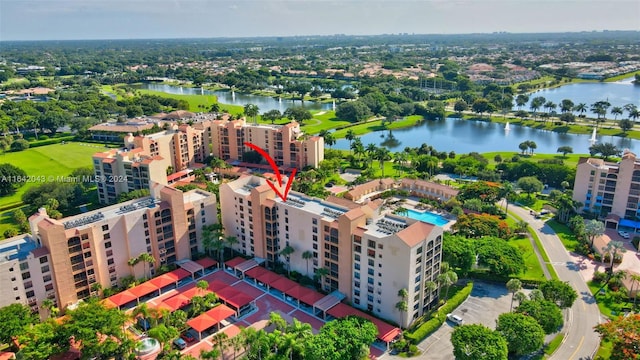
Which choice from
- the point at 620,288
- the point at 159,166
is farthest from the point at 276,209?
the point at 620,288

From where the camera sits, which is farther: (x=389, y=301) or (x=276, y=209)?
(x=276, y=209)

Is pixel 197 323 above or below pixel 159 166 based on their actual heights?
below

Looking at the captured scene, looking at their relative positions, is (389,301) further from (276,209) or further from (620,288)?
(620,288)

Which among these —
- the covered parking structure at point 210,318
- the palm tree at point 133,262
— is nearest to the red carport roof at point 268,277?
the covered parking structure at point 210,318

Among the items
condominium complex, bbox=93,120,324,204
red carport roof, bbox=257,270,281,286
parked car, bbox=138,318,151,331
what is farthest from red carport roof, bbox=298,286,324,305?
condominium complex, bbox=93,120,324,204

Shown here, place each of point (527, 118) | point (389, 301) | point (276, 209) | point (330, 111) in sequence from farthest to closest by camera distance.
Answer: point (330, 111) < point (527, 118) < point (276, 209) < point (389, 301)

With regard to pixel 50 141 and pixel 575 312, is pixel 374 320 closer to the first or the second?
pixel 575 312
